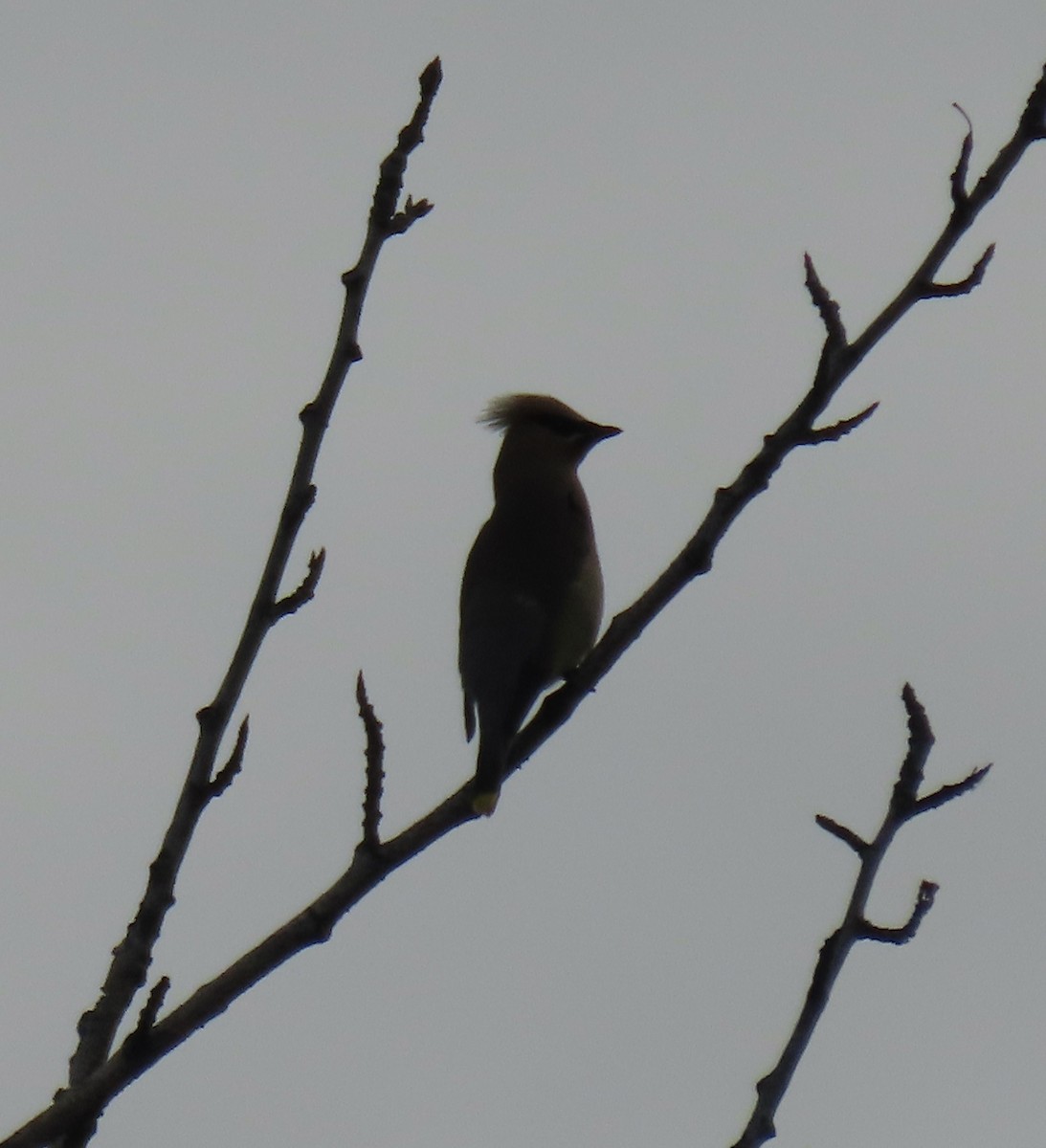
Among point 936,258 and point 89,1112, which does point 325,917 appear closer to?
point 89,1112

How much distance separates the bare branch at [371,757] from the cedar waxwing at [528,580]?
1.37 m

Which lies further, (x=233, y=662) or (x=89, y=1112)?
(x=233, y=662)

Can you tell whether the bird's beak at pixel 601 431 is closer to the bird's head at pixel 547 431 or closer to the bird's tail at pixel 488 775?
the bird's head at pixel 547 431

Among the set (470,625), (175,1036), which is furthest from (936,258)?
(470,625)

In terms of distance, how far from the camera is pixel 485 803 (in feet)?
12.8

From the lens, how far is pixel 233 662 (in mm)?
2838

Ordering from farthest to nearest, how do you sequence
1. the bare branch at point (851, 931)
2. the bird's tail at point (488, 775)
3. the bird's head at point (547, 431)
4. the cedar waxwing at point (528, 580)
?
1. the bird's head at point (547, 431)
2. the cedar waxwing at point (528, 580)
3. the bird's tail at point (488, 775)
4. the bare branch at point (851, 931)

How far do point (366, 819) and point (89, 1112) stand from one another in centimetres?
60

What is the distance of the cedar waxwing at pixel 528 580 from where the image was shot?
5.05 metres

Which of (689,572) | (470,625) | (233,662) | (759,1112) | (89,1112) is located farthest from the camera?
(470,625)

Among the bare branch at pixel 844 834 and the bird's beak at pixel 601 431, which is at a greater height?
the bird's beak at pixel 601 431

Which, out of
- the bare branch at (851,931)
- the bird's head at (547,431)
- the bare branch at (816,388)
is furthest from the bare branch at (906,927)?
the bird's head at (547,431)

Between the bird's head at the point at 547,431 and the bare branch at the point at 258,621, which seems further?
the bird's head at the point at 547,431

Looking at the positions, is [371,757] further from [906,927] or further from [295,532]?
[906,927]
